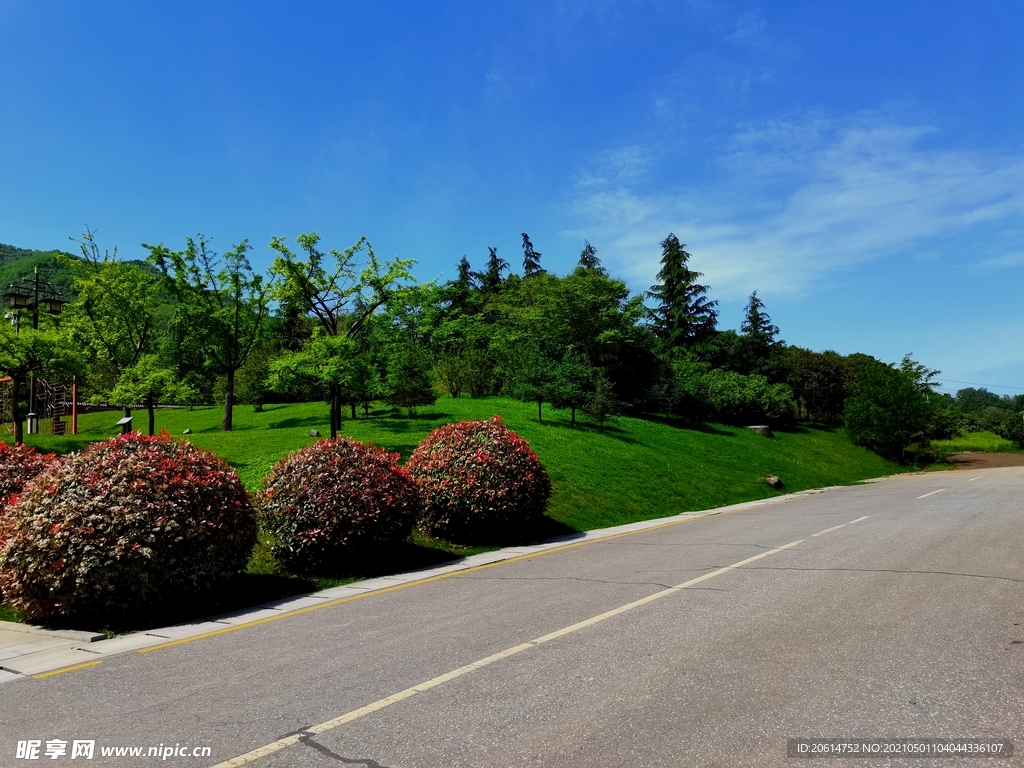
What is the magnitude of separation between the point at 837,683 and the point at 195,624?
21.7ft

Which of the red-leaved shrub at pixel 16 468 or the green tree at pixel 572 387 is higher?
the green tree at pixel 572 387

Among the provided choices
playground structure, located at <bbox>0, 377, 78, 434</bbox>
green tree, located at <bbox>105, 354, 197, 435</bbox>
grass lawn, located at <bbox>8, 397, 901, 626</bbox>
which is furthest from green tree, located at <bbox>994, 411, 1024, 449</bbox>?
playground structure, located at <bbox>0, 377, 78, 434</bbox>

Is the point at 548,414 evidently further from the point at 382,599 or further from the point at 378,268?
the point at 382,599

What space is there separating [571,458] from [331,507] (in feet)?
45.3

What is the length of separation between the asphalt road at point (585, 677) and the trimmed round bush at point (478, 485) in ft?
11.6

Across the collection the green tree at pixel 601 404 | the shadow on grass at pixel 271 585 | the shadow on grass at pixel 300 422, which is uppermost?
the green tree at pixel 601 404

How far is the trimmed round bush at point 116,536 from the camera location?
7238mm

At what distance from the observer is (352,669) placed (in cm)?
552

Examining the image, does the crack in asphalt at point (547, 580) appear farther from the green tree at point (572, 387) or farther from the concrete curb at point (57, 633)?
the green tree at point (572, 387)

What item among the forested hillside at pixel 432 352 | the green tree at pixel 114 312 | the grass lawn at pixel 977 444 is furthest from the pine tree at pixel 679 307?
the green tree at pixel 114 312

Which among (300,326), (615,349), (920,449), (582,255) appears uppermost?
(582,255)

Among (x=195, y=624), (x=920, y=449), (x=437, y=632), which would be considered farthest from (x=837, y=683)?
(x=920, y=449)

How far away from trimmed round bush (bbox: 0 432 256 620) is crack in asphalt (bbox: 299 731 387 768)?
4190 mm

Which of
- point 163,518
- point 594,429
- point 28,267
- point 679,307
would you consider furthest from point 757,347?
point 28,267
